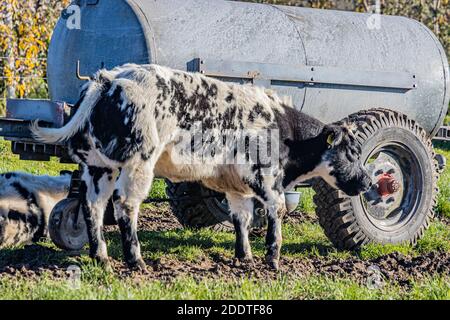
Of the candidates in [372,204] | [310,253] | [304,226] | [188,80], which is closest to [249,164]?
[188,80]

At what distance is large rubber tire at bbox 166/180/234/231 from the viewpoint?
9.30 m

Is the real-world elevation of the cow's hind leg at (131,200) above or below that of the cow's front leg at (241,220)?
above

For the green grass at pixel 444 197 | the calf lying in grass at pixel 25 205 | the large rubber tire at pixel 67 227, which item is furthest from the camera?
the green grass at pixel 444 197

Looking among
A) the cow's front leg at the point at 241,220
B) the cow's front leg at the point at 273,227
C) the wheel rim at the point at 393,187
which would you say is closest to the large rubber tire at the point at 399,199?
the wheel rim at the point at 393,187

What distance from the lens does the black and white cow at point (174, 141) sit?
23.9 ft

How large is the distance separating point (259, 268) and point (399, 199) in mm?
2624

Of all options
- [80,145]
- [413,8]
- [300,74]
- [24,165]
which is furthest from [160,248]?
[413,8]

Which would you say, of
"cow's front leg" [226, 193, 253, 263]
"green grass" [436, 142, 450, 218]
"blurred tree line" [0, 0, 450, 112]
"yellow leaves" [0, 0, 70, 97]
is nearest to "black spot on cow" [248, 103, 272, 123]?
"cow's front leg" [226, 193, 253, 263]

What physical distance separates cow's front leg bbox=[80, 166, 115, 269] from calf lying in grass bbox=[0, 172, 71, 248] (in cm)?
141

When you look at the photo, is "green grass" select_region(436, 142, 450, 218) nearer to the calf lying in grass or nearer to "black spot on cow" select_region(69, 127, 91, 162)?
the calf lying in grass

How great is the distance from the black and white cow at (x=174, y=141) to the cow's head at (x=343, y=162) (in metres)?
0.01

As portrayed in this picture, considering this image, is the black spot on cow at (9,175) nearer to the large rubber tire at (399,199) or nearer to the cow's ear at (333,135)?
the large rubber tire at (399,199)

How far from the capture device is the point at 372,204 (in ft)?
31.1
